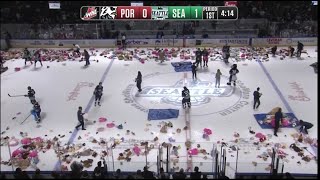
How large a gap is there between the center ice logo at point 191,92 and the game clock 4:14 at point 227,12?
341cm

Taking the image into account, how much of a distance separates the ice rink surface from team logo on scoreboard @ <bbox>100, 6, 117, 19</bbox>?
11.4ft

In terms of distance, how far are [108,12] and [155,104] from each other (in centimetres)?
495

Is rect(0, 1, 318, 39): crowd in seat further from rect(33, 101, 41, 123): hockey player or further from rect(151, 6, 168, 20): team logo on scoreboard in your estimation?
rect(33, 101, 41, 123): hockey player

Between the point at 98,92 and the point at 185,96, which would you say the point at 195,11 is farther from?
the point at 98,92

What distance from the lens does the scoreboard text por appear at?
59.8 ft

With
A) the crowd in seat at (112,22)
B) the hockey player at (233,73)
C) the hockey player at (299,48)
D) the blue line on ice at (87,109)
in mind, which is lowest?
the blue line on ice at (87,109)

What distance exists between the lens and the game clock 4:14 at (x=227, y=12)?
18.5 metres

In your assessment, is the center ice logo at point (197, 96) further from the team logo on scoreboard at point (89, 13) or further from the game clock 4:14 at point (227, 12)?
the team logo on scoreboard at point (89, 13)

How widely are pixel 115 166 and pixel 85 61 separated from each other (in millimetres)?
13181

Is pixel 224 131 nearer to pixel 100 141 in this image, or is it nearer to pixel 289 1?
pixel 100 141

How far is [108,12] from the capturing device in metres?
18.4

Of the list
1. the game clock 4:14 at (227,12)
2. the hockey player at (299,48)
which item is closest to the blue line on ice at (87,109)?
the game clock 4:14 at (227,12)

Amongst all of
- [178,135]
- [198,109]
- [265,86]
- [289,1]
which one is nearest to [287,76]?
[265,86]

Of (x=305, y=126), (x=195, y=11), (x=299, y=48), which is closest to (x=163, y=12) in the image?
(x=195, y=11)
